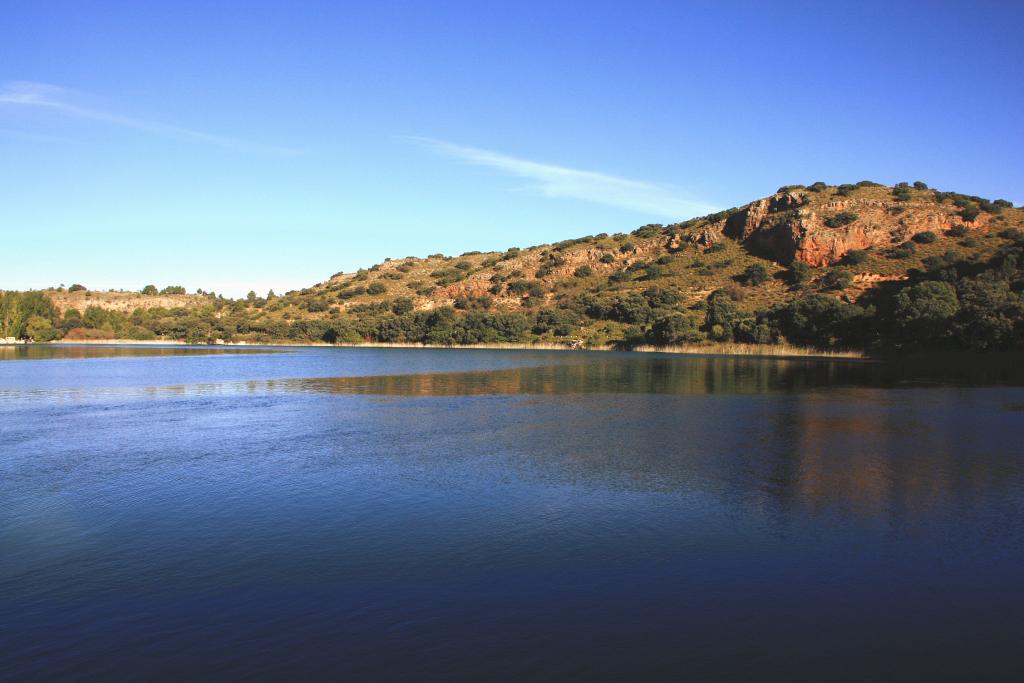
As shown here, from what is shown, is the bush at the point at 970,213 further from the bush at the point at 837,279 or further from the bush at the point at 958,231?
the bush at the point at 837,279

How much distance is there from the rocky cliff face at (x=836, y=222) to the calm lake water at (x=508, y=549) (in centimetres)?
7926

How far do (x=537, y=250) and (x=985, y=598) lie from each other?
12939 cm

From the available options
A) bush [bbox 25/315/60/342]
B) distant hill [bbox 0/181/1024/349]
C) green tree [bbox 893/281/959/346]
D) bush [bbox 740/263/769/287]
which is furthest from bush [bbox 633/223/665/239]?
bush [bbox 25/315/60/342]

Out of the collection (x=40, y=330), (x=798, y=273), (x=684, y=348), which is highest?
(x=798, y=273)

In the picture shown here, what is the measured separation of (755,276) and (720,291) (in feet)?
20.4

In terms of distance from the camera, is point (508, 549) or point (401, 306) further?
point (401, 306)

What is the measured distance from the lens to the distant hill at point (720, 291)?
68.4m

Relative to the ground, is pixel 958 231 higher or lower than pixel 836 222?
lower

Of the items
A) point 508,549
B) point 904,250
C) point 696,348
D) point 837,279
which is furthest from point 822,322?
point 508,549

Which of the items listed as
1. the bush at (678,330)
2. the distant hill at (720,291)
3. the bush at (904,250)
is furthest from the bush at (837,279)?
the bush at (678,330)

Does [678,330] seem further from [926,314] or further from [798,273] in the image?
[926,314]

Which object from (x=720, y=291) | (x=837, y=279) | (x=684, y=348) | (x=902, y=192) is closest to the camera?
(x=684, y=348)

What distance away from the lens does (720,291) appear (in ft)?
300

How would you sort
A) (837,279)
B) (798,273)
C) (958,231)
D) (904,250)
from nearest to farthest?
(837,279) → (904,250) → (958,231) → (798,273)
